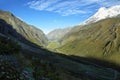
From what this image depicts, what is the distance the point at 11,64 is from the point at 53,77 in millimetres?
2960

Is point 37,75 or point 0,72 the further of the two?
point 37,75

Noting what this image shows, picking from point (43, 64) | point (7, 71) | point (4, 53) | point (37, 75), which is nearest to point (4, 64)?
point (7, 71)

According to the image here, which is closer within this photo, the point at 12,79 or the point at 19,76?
the point at 12,79

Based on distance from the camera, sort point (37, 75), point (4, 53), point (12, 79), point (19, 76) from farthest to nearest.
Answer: point (4, 53)
point (37, 75)
point (19, 76)
point (12, 79)

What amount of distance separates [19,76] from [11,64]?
4.52 ft

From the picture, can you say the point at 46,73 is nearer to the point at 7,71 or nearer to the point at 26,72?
the point at 26,72

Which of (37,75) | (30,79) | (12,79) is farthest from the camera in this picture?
(37,75)

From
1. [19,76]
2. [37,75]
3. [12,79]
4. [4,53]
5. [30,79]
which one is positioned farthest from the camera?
[4,53]

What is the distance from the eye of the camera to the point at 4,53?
52.1 ft

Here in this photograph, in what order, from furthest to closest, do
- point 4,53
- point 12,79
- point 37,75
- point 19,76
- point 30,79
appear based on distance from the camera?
point 4,53 → point 37,75 → point 30,79 → point 19,76 → point 12,79

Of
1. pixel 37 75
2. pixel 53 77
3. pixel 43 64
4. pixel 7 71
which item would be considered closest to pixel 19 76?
pixel 7 71

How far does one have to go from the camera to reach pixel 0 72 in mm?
11320

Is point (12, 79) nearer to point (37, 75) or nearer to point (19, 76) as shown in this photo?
point (19, 76)

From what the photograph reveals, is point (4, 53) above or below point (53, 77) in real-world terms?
above
